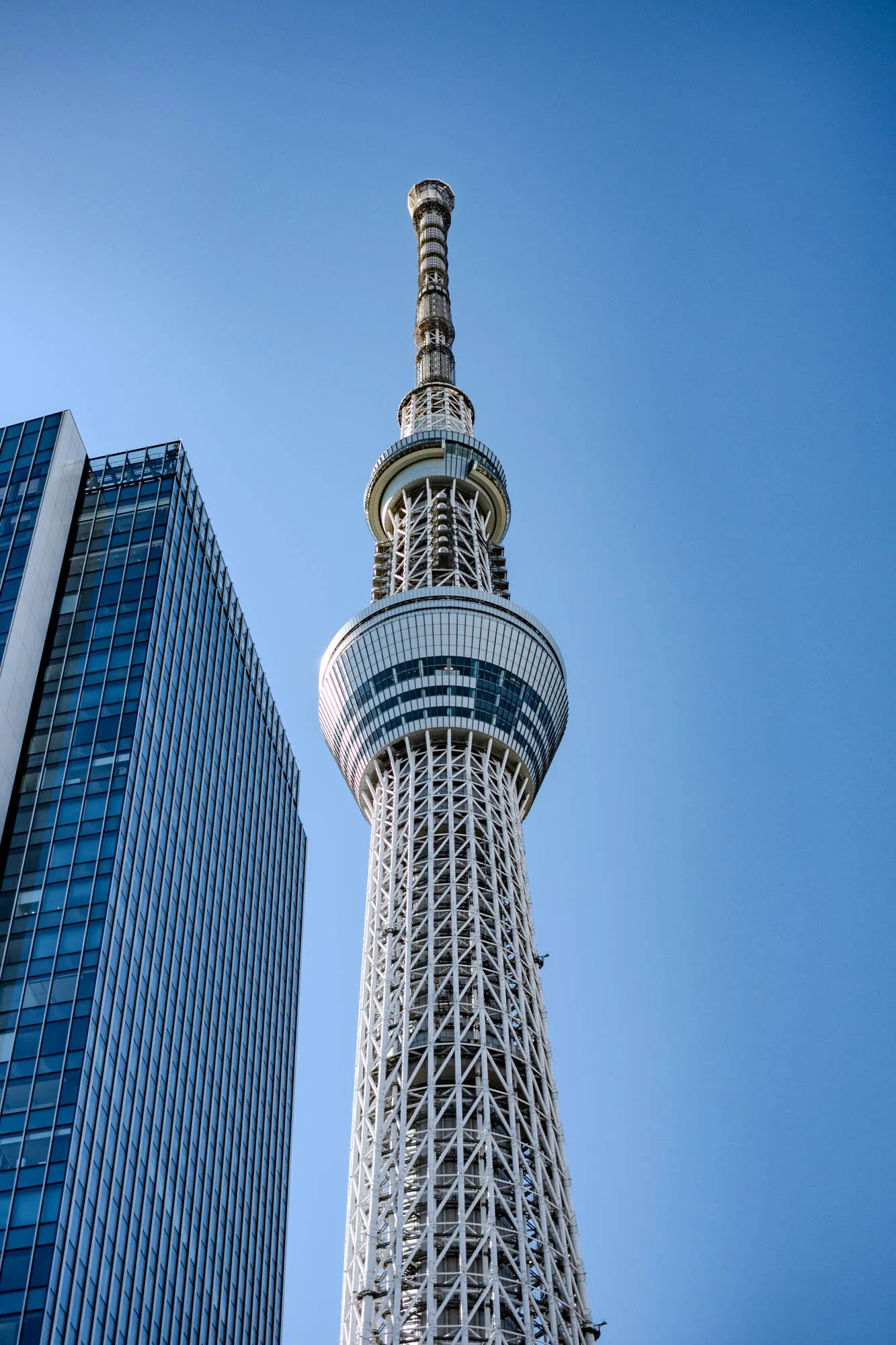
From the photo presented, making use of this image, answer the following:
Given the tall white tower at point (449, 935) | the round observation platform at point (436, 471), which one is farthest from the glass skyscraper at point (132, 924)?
the round observation platform at point (436, 471)

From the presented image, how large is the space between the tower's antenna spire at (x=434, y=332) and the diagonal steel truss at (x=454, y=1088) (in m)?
42.6

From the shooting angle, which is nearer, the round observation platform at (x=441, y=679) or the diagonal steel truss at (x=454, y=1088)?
the diagonal steel truss at (x=454, y=1088)

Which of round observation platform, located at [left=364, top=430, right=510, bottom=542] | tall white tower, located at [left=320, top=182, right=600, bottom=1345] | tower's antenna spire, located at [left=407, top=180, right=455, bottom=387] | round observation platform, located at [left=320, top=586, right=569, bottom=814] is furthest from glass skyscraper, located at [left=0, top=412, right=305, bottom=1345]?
tower's antenna spire, located at [left=407, top=180, right=455, bottom=387]

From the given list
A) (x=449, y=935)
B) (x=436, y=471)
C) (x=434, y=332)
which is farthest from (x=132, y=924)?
(x=434, y=332)

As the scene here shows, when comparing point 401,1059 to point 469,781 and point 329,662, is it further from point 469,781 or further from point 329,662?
point 329,662

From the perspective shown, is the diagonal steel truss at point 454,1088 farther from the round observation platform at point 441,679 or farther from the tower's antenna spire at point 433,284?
the tower's antenna spire at point 433,284

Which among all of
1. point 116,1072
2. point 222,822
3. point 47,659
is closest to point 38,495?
point 47,659

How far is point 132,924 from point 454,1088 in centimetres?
2423

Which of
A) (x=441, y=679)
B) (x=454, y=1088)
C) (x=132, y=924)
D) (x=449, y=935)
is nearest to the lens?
(x=132, y=924)

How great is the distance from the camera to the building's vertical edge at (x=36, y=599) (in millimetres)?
72875

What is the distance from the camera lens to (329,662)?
110062 millimetres

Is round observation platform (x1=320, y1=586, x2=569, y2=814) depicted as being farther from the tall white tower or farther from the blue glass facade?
the blue glass facade

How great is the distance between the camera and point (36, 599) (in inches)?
3127

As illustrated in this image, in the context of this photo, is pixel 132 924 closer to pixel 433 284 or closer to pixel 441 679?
pixel 441 679
